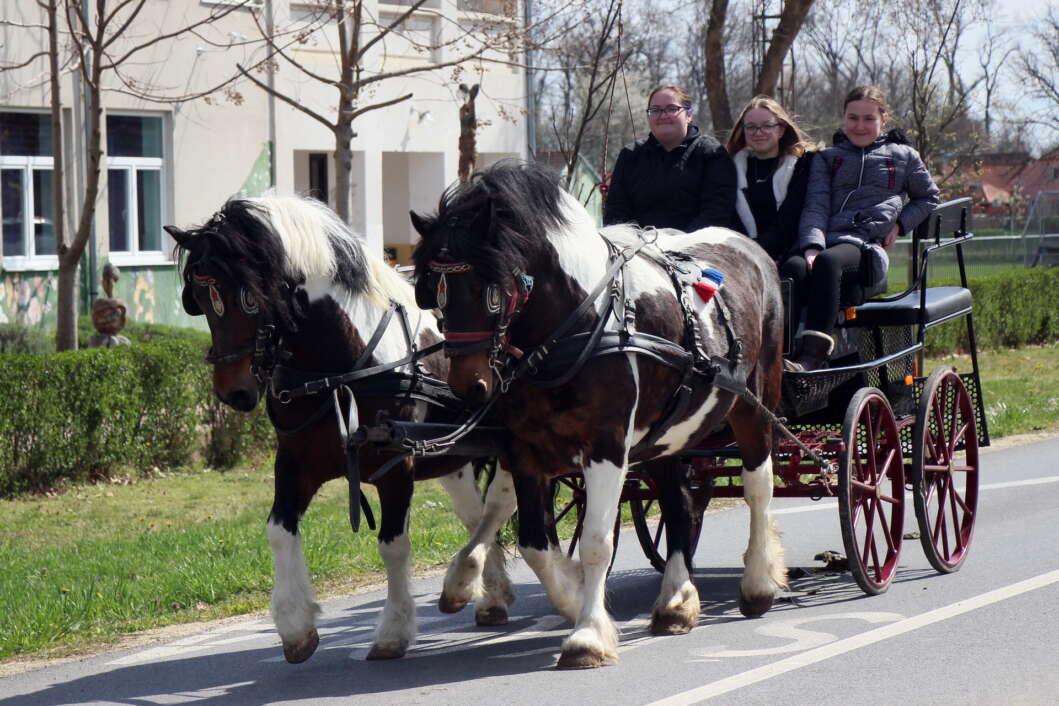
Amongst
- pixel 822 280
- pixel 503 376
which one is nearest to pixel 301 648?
pixel 503 376

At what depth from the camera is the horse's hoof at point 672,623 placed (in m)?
6.27

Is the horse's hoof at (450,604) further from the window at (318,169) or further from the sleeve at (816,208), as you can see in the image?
the window at (318,169)

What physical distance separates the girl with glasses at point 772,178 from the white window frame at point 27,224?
12606mm

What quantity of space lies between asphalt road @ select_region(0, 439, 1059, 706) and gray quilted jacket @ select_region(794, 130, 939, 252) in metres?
1.86

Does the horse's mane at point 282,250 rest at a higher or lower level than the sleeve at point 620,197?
lower

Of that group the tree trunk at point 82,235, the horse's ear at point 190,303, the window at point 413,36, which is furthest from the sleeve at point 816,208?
the window at point 413,36

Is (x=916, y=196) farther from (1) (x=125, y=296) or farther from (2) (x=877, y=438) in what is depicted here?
(1) (x=125, y=296)

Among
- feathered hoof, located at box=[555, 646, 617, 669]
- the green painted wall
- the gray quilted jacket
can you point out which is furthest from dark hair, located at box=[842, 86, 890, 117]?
the green painted wall

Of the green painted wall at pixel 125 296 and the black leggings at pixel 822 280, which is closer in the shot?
the black leggings at pixel 822 280

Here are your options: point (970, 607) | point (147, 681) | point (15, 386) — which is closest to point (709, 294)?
point (970, 607)

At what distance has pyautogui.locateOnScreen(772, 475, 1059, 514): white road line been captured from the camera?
975cm

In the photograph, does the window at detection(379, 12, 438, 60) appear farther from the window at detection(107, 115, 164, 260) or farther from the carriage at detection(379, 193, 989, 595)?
the carriage at detection(379, 193, 989, 595)

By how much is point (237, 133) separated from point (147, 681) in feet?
49.5

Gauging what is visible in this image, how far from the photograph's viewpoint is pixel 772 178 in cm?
791
